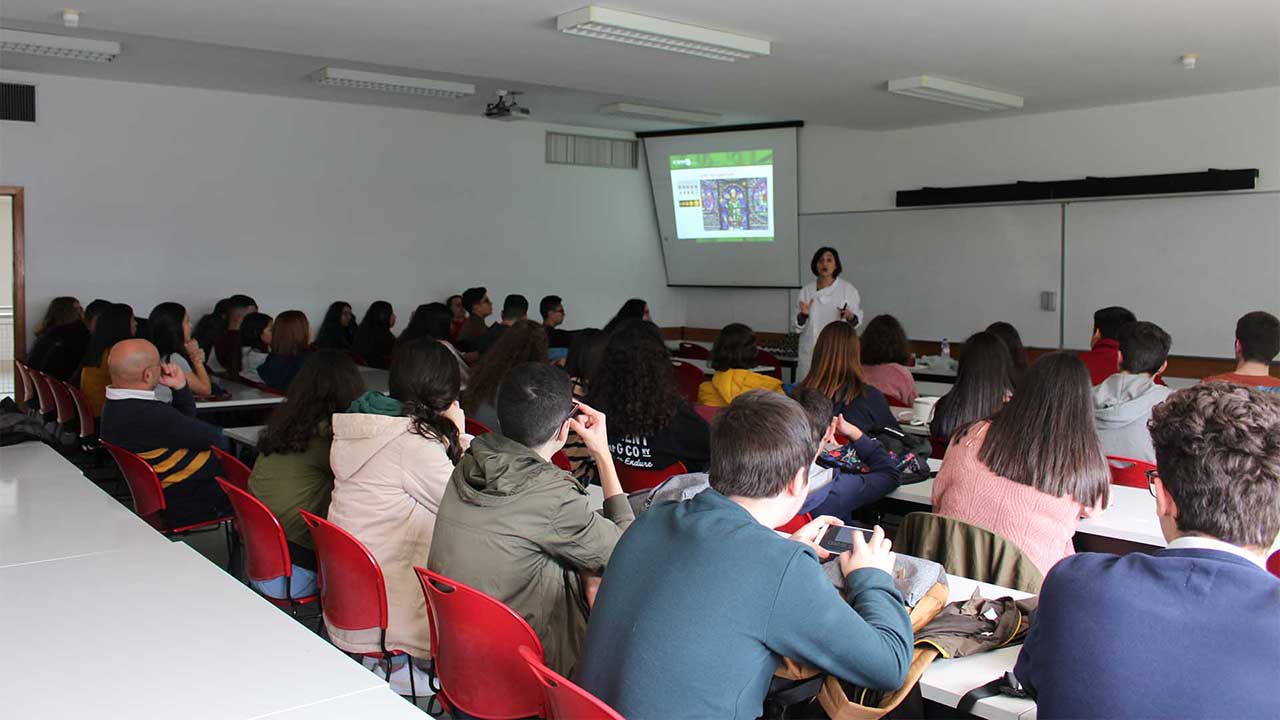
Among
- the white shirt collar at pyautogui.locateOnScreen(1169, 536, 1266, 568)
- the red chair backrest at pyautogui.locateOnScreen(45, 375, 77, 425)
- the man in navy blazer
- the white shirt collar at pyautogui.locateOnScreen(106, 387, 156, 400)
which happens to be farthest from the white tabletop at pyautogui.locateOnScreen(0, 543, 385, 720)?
the red chair backrest at pyautogui.locateOnScreen(45, 375, 77, 425)

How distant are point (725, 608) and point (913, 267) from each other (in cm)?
817

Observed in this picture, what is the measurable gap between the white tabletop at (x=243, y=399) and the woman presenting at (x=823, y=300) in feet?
13.0

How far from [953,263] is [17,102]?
766 centimetres

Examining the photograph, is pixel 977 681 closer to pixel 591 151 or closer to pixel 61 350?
pixel 61 350

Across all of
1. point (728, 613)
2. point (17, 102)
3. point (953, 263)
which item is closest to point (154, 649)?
point (728, 613)

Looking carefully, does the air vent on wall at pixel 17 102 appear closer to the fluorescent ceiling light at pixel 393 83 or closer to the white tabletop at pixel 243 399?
the fluorescent ceiling light at pixel 393 83

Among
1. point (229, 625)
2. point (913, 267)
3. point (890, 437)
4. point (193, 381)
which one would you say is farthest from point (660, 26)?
point (913, 267)

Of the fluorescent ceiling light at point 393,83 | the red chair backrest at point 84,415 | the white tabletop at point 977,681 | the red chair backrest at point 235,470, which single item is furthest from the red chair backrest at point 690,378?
the white tabletop at point 977,681

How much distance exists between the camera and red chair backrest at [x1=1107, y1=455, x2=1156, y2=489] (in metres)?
A: 3.79

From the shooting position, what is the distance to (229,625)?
7.10 ft

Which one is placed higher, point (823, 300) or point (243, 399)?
point (823, 300)

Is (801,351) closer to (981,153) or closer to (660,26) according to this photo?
(981,153)

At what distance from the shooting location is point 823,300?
811cm

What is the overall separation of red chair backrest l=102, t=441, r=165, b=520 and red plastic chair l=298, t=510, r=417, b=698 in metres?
1.24
